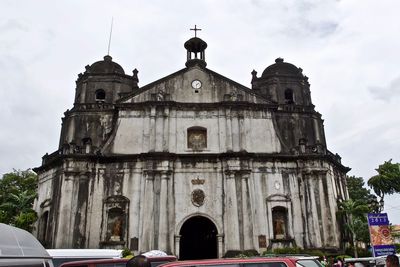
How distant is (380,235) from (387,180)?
1535cm

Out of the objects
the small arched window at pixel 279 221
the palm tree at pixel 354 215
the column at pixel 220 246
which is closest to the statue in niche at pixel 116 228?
the column at pixel 220 246

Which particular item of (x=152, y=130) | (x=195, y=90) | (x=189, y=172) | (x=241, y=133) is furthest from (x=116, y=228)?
(x=195, y=90)

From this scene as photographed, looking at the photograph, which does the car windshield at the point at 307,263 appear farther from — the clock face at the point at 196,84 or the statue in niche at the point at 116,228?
the clock face at the point at 196,84

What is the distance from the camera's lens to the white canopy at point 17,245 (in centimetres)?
353

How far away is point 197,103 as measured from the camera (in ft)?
72.1

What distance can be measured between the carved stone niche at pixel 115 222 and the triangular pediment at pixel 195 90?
585 cm

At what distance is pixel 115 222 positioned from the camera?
19578 millimetres

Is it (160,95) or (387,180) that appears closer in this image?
(160,95)

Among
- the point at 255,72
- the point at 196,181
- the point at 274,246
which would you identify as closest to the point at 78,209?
the point at 196,181

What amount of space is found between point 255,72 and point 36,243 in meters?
22.4

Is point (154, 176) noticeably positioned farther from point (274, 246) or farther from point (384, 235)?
point (384, 235)

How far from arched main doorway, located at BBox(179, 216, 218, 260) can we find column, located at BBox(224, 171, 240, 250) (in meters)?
2.71

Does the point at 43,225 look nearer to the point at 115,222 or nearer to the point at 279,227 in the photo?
the point at 115,222

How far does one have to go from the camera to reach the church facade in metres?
19.2
